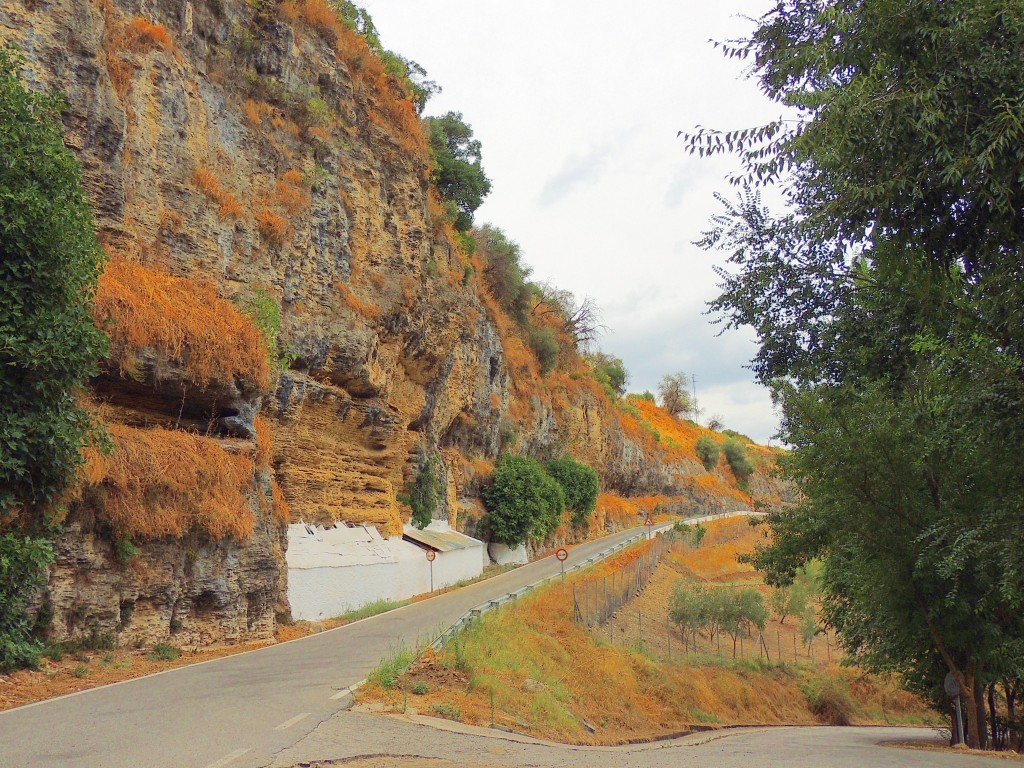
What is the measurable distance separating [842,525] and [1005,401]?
8.06 m

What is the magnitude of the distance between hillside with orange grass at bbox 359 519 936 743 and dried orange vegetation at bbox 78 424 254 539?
656cm

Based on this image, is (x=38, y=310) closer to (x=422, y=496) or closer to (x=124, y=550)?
(x=124, y=550)

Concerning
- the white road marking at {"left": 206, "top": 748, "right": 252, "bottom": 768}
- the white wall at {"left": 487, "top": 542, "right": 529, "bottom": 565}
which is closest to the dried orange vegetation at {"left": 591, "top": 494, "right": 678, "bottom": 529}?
the white wall at {"left": 487, "top": 542, "right": 529, "bottom": 565}

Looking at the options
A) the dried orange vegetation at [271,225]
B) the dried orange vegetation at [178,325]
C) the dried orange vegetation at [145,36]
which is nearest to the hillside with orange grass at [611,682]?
the dried orange vegetation at [178,325]

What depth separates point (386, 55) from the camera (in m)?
36.2

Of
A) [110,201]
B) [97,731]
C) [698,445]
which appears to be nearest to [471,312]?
[110,201]

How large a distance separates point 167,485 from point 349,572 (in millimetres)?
9466

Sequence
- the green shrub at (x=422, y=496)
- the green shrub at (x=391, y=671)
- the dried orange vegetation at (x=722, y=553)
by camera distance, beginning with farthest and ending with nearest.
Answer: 1. the dried orange vegetation at (x=722, y=553)
2. the green shrub at (x=422, y=496)
3. the green shrub at (x=391, y=671)

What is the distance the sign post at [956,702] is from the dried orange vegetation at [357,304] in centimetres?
2159

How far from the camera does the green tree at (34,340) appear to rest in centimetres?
1202

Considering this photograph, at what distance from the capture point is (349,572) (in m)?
25.0

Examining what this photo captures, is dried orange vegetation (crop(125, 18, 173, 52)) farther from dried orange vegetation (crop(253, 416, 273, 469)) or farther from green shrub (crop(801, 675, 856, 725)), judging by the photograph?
green shrub (crop(801, 675, 856, 725))

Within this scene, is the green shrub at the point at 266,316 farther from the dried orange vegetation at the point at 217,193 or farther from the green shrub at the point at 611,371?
the green shrub at the point at 611,371

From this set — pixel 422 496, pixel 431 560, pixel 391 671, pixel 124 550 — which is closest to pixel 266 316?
pixel 124 550
